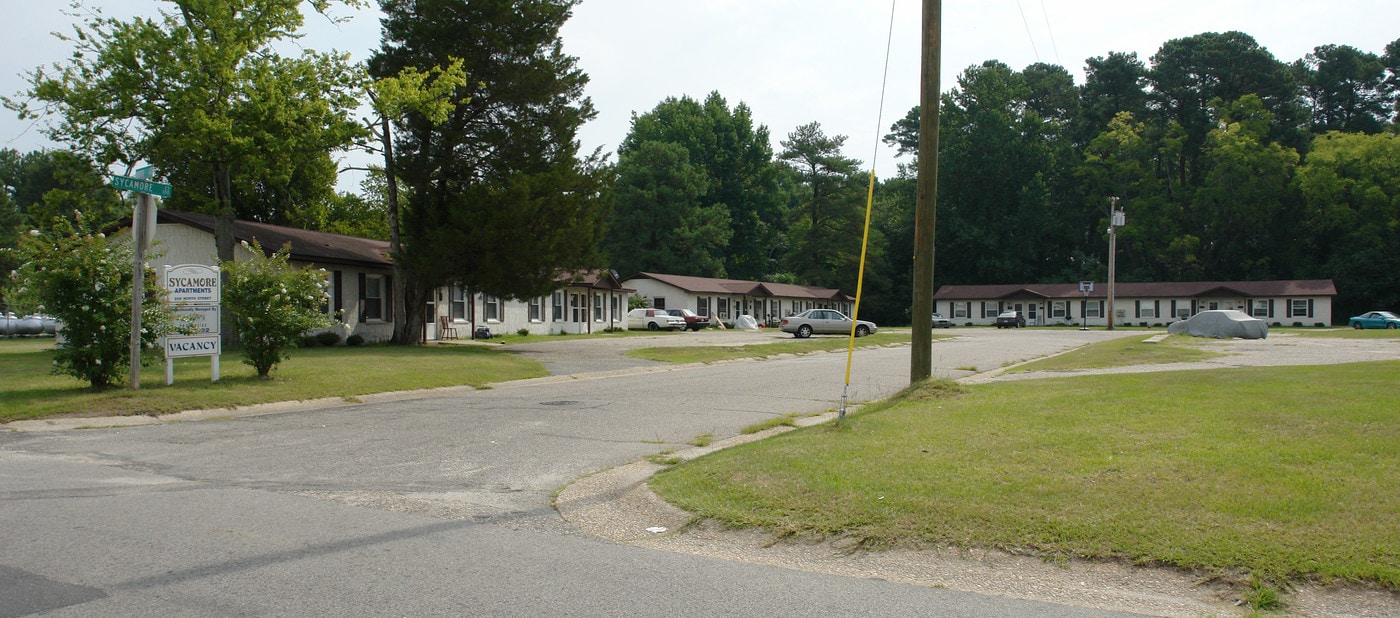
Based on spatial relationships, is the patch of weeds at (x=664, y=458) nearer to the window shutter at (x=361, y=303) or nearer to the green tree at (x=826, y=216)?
the window shutter at (x=361, y=303)

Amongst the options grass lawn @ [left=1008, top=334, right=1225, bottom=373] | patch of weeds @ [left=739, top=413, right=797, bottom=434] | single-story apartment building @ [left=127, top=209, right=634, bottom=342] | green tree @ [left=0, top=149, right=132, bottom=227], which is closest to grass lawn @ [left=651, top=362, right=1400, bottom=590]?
patch of weeds @ [left=739, top=413, right=797, bottom=434]

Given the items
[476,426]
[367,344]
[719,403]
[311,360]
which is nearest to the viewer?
[476,426]

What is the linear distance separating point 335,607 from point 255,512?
279 centimetres

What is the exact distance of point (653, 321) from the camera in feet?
181

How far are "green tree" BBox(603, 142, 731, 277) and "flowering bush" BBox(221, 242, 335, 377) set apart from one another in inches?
2450

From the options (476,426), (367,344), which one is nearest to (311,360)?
(367,344)

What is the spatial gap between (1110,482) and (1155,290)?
256ft

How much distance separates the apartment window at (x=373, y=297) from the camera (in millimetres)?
32312

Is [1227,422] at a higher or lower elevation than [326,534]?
higher

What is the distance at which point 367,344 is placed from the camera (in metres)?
30.4

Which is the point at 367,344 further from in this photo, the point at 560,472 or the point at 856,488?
the point at 856,488

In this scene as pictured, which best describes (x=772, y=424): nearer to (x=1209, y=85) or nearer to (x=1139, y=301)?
(x=1139, y=301)

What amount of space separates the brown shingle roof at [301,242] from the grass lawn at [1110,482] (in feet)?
77.2

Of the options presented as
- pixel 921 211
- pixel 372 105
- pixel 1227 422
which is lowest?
pixel 1227 422
